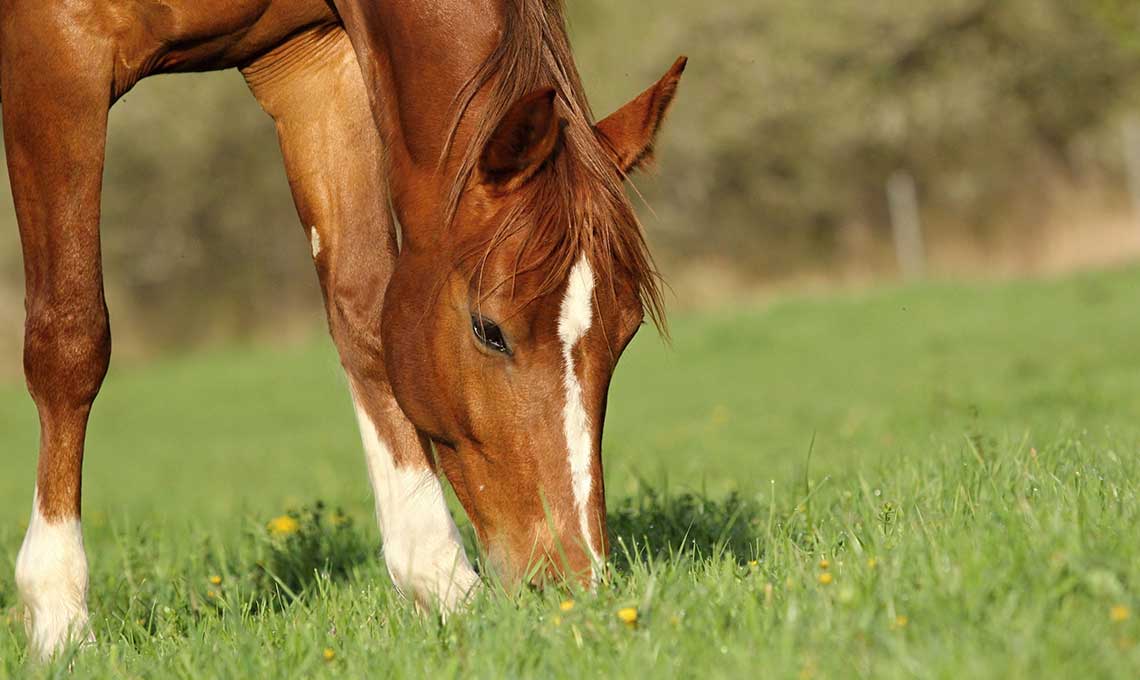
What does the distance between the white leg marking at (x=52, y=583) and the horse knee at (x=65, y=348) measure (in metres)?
0.36

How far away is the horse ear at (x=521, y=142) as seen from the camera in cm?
294

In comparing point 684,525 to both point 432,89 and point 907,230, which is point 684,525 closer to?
point 432,89

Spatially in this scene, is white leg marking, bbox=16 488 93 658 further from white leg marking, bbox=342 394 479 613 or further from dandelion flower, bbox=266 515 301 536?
dandelion flower, bbox=266 515 301 536

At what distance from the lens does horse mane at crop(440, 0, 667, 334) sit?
9.87 ft

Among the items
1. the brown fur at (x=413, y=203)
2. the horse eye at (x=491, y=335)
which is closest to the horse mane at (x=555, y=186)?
the brown fur at (x=413, y=203)

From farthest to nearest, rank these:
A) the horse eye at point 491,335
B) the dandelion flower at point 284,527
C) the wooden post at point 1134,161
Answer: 1. the wooden post at point 1134,161
2. the dandelion flower at point 284,527
3. the horse eye at point 491,335

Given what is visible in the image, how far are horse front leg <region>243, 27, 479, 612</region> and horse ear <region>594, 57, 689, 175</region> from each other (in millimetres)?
813

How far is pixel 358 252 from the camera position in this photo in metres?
3.87

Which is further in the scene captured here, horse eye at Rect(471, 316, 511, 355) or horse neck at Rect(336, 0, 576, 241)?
horse neck at Rect(336, 0, 576, 241)

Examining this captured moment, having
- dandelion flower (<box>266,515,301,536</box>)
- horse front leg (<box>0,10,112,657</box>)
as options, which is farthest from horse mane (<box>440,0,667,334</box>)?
dandelion flower (<box>266,515,301,536</box>)

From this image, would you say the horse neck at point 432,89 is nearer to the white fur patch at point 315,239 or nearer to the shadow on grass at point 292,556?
the white fur patch at point 315,239

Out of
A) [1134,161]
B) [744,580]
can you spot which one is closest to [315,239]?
[744,580]

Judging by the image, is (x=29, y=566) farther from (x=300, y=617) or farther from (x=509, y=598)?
(x=509, y=598)

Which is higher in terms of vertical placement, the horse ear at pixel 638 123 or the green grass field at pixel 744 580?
the horse ear at pixel 638 123
